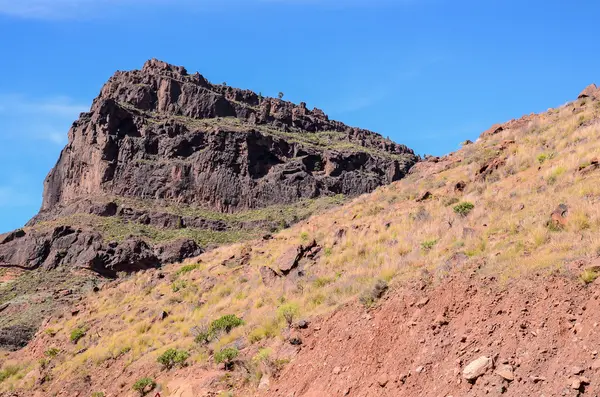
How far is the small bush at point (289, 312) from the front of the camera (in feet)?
40.7

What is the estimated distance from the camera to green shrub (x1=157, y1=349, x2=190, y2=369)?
1349 cm

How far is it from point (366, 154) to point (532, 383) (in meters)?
115

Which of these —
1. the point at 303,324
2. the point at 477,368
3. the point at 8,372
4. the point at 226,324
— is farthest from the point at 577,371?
the point at 8,372

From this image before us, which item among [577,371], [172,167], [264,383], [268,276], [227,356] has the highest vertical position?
[172,167]

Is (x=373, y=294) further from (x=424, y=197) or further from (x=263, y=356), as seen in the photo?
(x=424, y=197)

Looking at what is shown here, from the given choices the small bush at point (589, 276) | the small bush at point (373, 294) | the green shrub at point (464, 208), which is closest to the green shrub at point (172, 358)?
the small bush at point (373, 294)

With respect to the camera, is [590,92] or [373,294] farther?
[590,92]

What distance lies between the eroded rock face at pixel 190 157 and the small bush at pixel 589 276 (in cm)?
9111

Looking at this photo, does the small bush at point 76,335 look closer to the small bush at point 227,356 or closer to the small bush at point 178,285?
the small bush at point 178,285

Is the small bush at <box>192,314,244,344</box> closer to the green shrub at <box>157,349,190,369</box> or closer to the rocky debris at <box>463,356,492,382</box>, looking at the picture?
the green shrub at <box>157,349,190,369</box>

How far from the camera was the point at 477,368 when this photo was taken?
7387 millimetres

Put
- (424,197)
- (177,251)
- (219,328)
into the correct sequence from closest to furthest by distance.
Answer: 1. (219,328)
2. (424,197)
3. (177,251)

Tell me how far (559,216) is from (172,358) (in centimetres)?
983

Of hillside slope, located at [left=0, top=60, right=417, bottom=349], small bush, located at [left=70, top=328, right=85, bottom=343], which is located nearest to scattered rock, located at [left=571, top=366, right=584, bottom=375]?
small bush, located at [left=70, top=328, right=85, bottom=343]
